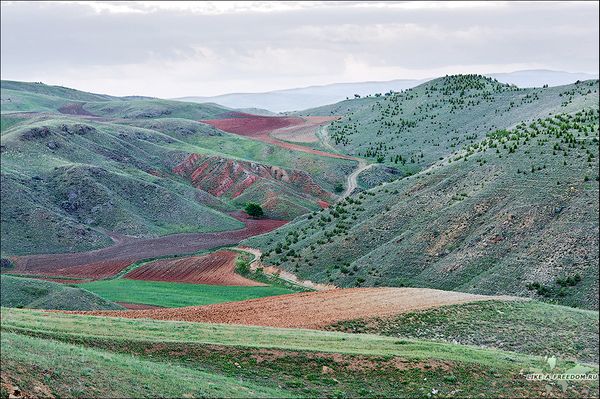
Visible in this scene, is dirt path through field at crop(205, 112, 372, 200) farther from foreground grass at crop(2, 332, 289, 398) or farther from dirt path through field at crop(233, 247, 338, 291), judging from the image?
foreground grass at crop(2, 332, 289, 398)

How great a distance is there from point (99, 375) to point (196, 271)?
4827cm

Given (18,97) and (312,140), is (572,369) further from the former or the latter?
(18,97)

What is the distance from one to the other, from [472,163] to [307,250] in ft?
60.0

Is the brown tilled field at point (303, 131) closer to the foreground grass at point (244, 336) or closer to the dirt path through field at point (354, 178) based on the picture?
the dirt path through field at point (354, 178)

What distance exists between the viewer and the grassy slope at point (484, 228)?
1850 inches

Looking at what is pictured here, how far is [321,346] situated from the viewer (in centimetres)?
3100

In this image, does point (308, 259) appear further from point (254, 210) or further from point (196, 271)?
point (254, 210)

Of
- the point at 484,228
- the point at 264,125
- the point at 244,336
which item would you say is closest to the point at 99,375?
the point at 244,336

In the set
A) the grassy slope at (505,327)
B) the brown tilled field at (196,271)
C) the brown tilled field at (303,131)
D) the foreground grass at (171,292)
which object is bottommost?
the foreground grass at (171,292)

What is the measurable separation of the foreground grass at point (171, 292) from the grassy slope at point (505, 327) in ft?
66.6

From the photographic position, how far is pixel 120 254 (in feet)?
263

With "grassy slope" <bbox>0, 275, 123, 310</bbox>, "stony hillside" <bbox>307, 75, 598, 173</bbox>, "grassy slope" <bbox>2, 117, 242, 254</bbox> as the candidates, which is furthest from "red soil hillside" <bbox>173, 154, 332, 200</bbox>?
"grassy slope" <bbox>0, 275, 123, 310</bbox>

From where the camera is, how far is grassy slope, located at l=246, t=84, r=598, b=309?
154 ft

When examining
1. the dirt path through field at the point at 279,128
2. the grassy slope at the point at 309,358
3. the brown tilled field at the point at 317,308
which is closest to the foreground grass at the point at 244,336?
the grassy slope at the point at 309,358
